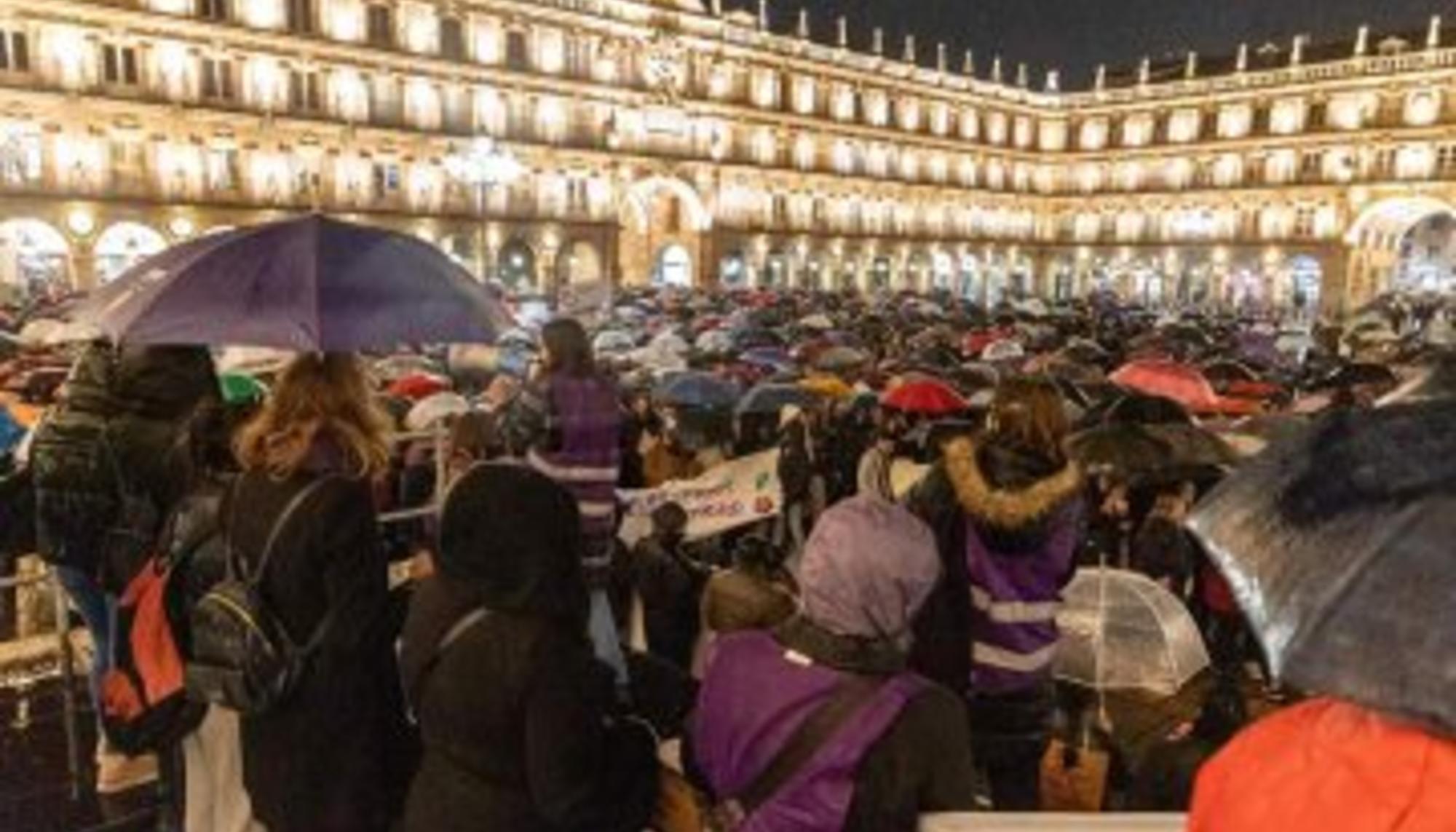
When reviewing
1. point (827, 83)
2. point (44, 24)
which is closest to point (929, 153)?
point (827, 83)

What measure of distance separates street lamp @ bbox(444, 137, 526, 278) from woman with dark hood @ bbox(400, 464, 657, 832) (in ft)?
128

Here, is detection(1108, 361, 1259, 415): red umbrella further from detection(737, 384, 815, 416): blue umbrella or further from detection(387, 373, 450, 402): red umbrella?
detection(387, 373, 450, 402): red umbrella

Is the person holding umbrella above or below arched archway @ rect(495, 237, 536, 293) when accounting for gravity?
below

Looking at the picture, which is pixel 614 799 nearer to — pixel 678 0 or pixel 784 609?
pixel 784 609

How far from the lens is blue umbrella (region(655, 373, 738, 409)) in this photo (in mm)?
9680

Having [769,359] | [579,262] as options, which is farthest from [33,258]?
[769,359]

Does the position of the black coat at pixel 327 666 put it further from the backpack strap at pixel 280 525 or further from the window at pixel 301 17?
the window at pixel 301 17

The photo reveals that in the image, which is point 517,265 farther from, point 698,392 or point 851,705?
point 851,705

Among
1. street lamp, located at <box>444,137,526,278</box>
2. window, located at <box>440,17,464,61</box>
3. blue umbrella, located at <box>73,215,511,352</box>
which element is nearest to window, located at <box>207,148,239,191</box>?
street lamp, located at <box>444,137,526,278</box>

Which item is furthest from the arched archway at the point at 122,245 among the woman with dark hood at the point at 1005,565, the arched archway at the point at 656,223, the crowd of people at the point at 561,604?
the woman with dark hood at the point at 1005,565

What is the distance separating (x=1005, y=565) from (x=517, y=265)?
4962 centimetres

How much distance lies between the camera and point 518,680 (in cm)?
245

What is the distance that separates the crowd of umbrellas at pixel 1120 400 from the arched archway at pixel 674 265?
4441 centimetres

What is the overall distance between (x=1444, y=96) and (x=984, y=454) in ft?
244
